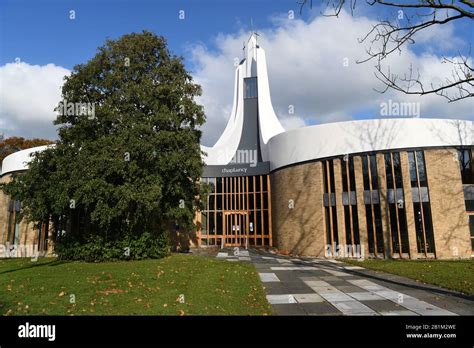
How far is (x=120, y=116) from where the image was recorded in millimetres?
14773

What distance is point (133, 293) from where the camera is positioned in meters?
7.89

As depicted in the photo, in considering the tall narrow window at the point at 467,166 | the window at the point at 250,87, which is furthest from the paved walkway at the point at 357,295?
the window at the point at 250,87

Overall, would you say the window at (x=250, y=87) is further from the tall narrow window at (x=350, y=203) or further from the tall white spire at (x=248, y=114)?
the tall narrow window at (x=350, y=203)

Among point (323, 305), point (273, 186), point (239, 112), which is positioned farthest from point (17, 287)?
point (239, 112)

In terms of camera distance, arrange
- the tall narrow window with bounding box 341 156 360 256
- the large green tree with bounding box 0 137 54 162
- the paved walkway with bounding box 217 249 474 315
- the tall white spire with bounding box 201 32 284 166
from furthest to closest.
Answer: the large green tree with bounding box 0 137 54 162 → the tall white spire with bounding box 201 32 284 166 → the tall narrow window with bounding box 341 156 360 256 → the paved walkway with bounding box 217 249 474 315

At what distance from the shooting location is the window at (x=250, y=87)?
3006 centimetres

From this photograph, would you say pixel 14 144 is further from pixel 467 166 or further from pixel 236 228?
pixel 467 166

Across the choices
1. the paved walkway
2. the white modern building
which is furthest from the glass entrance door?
the paved walkway

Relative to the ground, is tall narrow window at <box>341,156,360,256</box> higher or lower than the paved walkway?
higher

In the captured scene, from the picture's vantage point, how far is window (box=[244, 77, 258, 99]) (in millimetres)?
30062

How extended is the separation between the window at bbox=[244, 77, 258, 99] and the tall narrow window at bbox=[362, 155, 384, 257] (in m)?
14.4

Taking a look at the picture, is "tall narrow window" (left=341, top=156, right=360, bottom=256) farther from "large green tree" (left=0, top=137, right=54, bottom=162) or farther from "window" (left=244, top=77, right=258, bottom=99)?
"large green tree" (left=0, top=137, right=54, bottom=162)

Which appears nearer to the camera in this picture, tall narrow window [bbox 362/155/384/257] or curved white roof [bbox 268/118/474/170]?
curved white roof [bbox 268/118/474/170]
